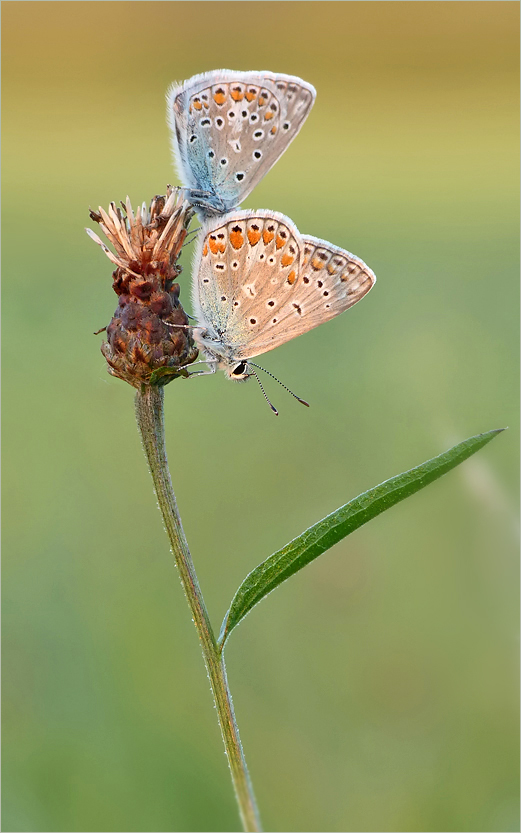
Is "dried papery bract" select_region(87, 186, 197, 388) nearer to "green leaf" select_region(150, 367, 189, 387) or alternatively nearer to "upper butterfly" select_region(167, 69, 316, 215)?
"green leaf" select_region(150, 367, 189, 387)

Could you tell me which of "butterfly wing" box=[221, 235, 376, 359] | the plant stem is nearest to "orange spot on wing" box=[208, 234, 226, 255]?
"butterfly wing" box=[221, 235, 376, 359]

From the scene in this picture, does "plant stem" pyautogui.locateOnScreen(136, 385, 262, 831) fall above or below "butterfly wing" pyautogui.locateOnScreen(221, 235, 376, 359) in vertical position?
below

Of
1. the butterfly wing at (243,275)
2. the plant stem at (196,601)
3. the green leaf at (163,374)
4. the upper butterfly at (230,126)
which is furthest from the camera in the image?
the upper butterfly at (230,126)

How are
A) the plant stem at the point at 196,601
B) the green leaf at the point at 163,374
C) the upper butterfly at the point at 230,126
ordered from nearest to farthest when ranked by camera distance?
the plant stem at the point at 196,601
the green leaf at the point at 163,374
the upper butterfly at the point at 230,126

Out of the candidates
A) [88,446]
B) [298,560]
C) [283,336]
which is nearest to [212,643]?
[298,560]

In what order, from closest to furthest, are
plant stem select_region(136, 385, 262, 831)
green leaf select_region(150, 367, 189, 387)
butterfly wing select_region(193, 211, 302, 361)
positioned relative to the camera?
plant stem select_region(136, 385, 262, 831), green leaf select_region(150, 367, 189, 387), butterfly wing select_region(193, 211, 302, 361)

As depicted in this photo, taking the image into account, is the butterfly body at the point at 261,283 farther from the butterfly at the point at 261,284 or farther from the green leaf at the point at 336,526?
the green leaf at the point at 336,526

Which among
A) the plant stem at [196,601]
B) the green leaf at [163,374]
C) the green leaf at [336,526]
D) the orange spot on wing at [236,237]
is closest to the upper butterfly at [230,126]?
the orange spot on wing at [236,237]

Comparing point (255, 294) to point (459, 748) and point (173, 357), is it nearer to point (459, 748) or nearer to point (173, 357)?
point (173, 357)

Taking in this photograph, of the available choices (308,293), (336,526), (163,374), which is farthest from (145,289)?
(336,526)
